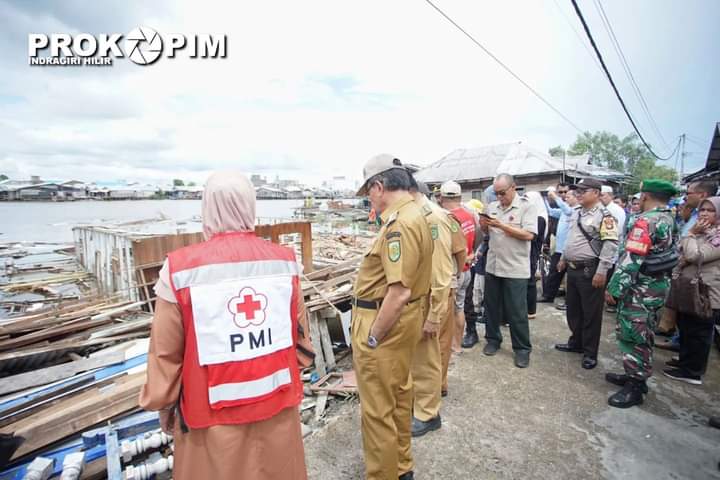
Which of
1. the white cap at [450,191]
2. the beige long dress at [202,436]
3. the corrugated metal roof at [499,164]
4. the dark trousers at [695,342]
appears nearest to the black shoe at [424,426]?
the beige long dress at [202,436]

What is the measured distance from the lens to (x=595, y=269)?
3.73m

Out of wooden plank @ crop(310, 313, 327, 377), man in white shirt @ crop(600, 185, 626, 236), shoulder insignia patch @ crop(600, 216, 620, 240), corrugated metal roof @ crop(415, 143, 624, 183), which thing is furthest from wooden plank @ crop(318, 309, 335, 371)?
corrugated metal roof @ crop(415, 143, 624, 183)

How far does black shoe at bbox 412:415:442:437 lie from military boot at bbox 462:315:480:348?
177 centimetres

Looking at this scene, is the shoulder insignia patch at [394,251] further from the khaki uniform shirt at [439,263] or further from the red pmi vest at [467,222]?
the red pmi vest at [467,222]

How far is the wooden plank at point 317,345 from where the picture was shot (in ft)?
13.4

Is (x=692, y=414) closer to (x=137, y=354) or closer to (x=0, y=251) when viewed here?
(x=137, y=354)

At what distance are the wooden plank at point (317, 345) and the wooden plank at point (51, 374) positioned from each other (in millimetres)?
2096

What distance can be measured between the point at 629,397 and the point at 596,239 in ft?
5.13

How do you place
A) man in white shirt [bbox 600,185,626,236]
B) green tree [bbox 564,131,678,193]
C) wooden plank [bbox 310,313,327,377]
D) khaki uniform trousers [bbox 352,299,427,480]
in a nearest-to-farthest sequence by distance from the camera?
khaki uniform trousers [bbox 352,299,427,480], wooden plank [bbox 310,313,327,377], man in white shirt [bbox 600,185,626,236], green tree [bbox 564,131,678,193]

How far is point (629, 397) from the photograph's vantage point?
310 cm

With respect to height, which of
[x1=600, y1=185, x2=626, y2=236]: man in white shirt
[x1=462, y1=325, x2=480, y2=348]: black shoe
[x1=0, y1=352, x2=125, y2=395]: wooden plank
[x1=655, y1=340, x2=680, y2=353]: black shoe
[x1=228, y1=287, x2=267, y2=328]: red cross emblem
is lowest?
[x1=0, y1=352, x2=125, y2=395]: wooden plank

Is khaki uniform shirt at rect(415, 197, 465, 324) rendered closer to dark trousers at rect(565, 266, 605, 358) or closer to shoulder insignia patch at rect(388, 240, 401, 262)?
shoulder insignia patch at rect(388, 240, 401, 262)

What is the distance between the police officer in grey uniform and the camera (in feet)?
11.8

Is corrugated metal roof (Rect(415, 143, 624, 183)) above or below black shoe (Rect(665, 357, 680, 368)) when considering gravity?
above
